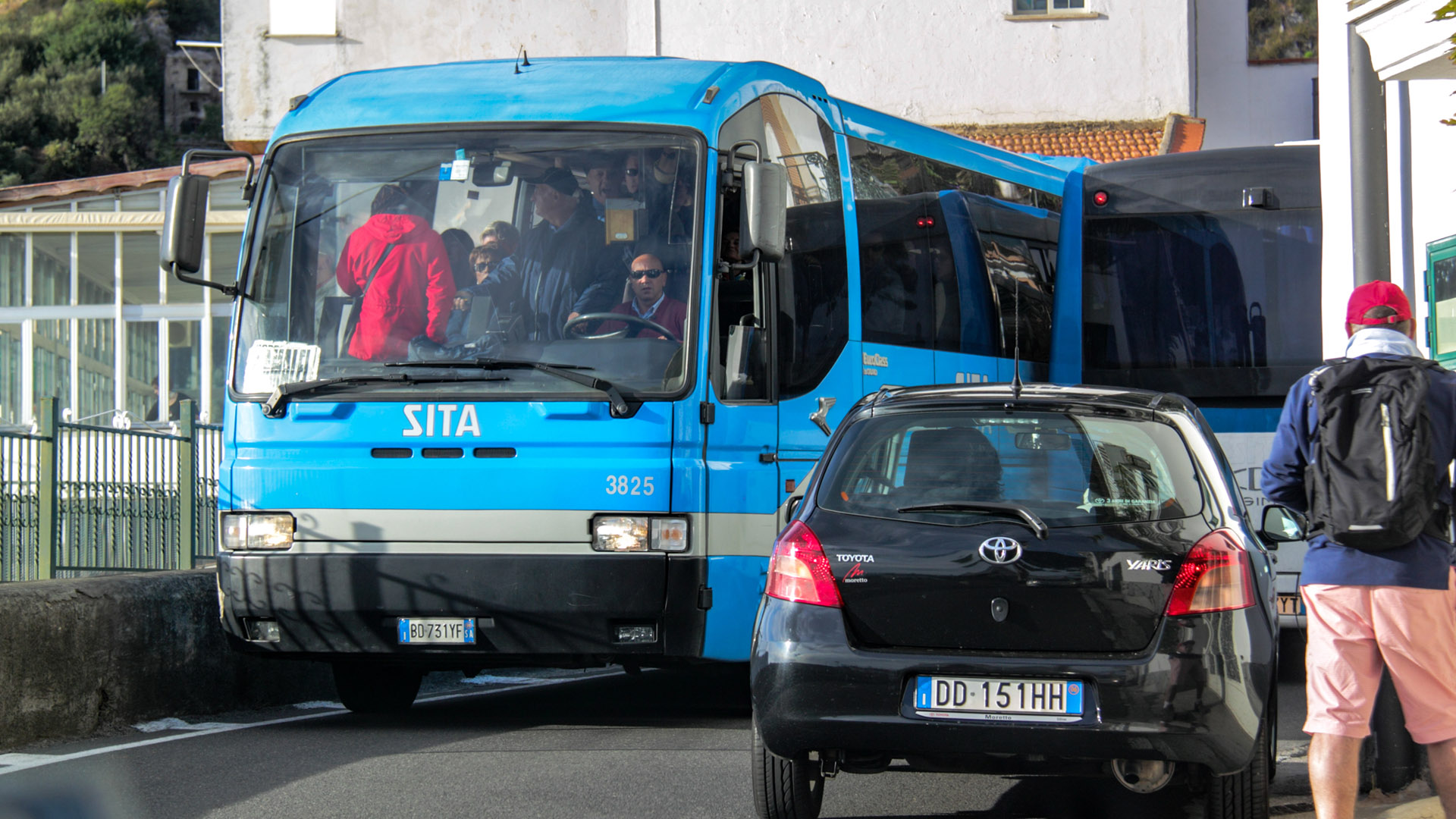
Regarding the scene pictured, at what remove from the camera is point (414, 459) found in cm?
793

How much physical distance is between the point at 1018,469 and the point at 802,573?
0.80 meters

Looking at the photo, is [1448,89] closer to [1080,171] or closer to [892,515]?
[892,515]

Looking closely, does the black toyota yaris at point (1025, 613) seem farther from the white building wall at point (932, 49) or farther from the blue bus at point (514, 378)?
the white building wall at point (932, 49)

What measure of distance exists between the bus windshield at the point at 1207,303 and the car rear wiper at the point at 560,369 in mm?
5317

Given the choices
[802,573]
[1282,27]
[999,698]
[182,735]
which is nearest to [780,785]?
[802,573]

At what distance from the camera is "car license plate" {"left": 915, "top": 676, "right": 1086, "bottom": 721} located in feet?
16.9

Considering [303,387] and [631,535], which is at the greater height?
[303,387]

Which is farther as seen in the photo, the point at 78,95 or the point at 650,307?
the point at 78,95

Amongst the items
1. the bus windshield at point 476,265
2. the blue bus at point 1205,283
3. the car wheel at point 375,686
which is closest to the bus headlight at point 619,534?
the bus windshield at point 476,265

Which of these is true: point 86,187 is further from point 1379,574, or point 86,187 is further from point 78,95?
point 78,95

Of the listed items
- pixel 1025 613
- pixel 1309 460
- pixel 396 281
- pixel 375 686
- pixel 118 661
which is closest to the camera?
pixel 1309 460

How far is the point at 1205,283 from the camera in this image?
11828 millimetres

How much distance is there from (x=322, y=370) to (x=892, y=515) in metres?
3.64

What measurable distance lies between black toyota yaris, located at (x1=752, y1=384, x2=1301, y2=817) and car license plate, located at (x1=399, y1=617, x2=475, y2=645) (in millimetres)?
2590
